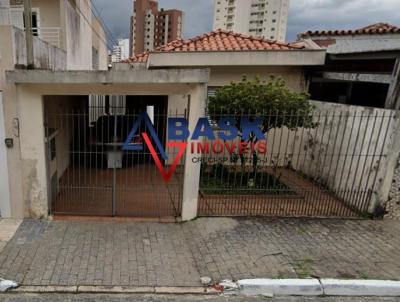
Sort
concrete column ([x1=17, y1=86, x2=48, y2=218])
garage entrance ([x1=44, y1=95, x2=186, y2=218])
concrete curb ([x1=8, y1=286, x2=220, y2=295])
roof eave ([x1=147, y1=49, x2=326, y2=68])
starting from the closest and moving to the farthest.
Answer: concrete curb ([x1=8, y1=286, x2=220, y2=295])
concrete column ([x1=17, y1=86, x2=48, y2=218])
garage entrance ([x1=44, y1=95, x2=186, y2=218])
roof eave ([x1=147, y1=49, x2=326, y2=68])

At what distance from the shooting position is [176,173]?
8766 mm

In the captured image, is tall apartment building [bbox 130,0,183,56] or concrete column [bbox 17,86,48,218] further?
tall apartment building [bbox 130,0,183,56]

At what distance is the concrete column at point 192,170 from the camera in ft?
17.4

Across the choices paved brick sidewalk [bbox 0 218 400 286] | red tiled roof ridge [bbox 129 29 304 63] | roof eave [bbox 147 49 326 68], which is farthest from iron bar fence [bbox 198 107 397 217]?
red tiled roof ridge [bbox 129 29 304 63]

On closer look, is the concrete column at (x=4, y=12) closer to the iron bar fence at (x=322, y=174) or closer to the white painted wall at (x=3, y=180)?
the white painted wall at (x=3, y=180)

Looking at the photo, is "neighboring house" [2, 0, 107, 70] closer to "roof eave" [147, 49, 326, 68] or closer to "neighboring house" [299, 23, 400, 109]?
"roof eave" [147, 49, 326, 68]

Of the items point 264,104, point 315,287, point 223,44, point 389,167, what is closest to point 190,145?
point 264,104

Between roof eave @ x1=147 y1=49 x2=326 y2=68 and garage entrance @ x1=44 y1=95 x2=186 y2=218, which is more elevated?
roof eave @ x1=147 y1=49 x2=326 y2=68

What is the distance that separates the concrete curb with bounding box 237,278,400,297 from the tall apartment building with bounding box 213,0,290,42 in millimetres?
74544

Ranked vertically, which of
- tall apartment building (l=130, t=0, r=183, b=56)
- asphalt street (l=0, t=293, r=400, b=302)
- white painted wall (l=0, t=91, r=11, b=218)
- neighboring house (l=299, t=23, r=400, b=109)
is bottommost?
asphalt street (l=0, t=293, r=400, b=302)

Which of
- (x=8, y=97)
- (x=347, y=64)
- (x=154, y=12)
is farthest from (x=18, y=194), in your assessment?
(x=154, y=12)

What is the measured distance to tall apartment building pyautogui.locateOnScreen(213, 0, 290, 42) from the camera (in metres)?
72.4

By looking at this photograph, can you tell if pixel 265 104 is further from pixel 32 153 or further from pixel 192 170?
pixel 32 153

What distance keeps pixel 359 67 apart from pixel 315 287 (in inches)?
255
